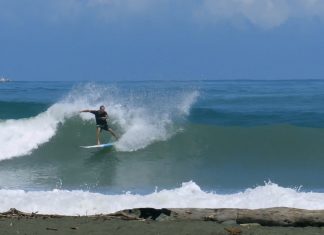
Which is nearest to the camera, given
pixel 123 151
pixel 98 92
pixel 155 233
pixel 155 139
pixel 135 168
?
pixel 155 233

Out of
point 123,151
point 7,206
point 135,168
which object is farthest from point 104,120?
point 7,206

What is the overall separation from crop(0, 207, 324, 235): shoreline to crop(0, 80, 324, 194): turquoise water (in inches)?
173

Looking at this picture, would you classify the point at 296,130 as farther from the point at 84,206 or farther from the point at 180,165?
the point at 84,206

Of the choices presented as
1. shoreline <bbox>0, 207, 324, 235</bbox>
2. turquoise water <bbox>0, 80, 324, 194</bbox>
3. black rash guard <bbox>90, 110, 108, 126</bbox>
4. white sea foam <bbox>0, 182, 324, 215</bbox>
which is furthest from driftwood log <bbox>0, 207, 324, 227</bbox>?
black rash guard <bbox>90, 110, 108, 126</bbox>

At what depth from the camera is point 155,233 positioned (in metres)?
6.59

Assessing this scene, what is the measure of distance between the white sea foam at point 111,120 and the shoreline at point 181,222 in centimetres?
979

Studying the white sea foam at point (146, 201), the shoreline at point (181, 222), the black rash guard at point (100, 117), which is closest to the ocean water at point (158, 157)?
the white sea foam at point (146, 201)

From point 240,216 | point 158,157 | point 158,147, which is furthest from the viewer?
point 158,147

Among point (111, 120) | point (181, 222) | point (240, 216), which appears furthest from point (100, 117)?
point (240, 216)

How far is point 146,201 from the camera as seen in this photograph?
9367 millimetres

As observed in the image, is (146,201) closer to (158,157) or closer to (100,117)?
(158,157)

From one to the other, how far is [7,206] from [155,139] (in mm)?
9056

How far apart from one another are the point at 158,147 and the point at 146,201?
7973 millimetres

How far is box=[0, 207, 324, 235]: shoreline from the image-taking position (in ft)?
21.9
